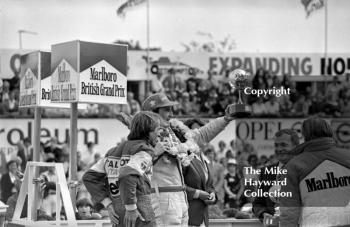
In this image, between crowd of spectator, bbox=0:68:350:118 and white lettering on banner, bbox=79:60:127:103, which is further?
crowd of spectator, bbox=0:68:350:118

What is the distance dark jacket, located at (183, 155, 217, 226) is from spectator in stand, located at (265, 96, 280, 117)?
0.70 meters

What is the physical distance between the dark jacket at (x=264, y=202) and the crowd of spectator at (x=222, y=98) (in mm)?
545

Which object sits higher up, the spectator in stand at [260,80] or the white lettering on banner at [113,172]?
the spectator in stand at [260,80]

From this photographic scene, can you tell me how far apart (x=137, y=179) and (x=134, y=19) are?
2501 mm

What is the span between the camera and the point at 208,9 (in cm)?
666

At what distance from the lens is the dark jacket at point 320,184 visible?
4719 mm

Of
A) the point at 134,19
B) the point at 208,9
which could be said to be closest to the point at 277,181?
the point at 208,9

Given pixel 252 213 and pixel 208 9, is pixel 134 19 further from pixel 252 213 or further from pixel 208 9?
pixel 252 213

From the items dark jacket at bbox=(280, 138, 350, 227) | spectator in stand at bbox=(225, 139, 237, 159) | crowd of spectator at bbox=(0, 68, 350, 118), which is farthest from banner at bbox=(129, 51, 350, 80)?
dark jacket at bbox=(280, 138, 350, 227)

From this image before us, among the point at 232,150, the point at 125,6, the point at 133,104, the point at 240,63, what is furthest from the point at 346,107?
the point at 133,104

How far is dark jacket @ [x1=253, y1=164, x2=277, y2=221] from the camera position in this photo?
5.86 metres

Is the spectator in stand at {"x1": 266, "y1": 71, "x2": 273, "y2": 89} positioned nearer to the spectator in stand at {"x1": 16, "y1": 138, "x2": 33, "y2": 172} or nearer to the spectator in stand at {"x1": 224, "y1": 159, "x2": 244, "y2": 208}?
the spectator in stand at {"x1": 224, "y1": 159, "x2": 244, "y2": 208}

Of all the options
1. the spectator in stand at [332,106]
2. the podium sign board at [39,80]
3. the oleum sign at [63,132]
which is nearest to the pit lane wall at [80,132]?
the oleum sign at [63,132]

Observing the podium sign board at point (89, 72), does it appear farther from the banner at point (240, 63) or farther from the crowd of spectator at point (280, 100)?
the banner at point (240, 63)
